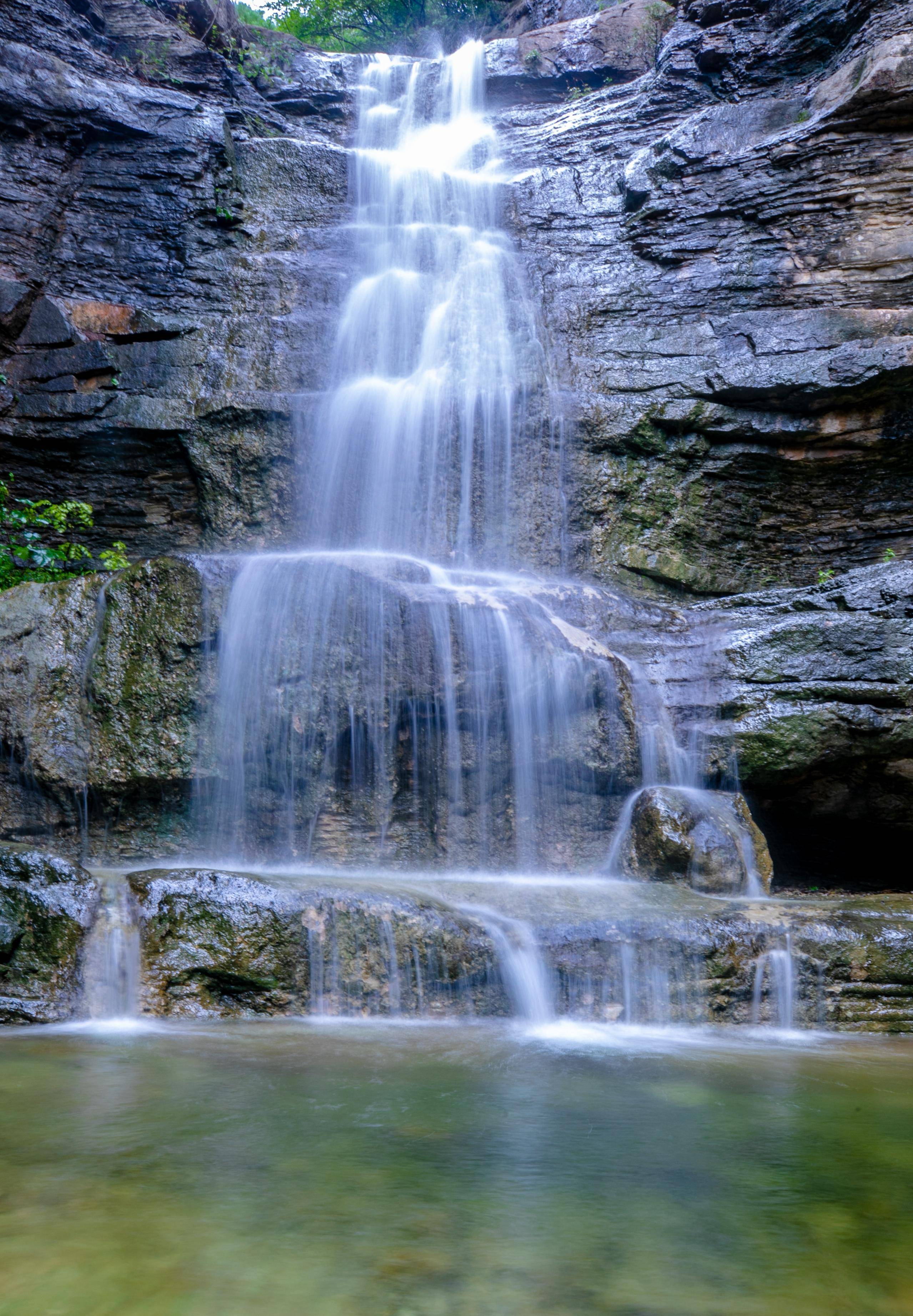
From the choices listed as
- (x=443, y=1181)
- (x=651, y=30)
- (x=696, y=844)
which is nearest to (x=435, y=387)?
(x=696, y=844)

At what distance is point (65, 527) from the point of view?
389 inches

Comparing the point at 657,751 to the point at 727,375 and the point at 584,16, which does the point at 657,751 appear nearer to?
the point at 727,375

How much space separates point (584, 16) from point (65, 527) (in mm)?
12952

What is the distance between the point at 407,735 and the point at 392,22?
16376mm

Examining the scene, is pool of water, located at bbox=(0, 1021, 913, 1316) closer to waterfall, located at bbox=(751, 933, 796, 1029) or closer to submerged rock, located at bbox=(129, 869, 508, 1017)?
submerged rock, located at bbox=(129, 869, 508, 1017)

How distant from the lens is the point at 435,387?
1088 cm

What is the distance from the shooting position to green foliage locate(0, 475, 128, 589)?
29.2 feet

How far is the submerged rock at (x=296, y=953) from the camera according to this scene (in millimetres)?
5230

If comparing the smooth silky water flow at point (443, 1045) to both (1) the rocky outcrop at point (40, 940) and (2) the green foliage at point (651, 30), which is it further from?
(2) the green foliage at point (651, 30)

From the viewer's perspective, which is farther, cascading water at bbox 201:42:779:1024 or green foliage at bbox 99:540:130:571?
green foliage at bbox 99:540:130:571

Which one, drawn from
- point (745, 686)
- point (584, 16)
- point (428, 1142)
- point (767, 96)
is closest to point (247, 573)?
point (745, 686)

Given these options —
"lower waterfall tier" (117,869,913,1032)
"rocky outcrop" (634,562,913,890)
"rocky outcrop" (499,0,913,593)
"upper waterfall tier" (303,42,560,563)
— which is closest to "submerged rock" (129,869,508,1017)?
"lower waterfall tier" (117,869,913,1032)

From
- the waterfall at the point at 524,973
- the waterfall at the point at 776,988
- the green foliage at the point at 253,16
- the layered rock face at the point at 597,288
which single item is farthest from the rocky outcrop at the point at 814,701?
the green foliage at the point at 253,16

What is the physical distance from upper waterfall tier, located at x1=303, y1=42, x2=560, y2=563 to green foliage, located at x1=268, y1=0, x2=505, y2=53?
5126 mm
